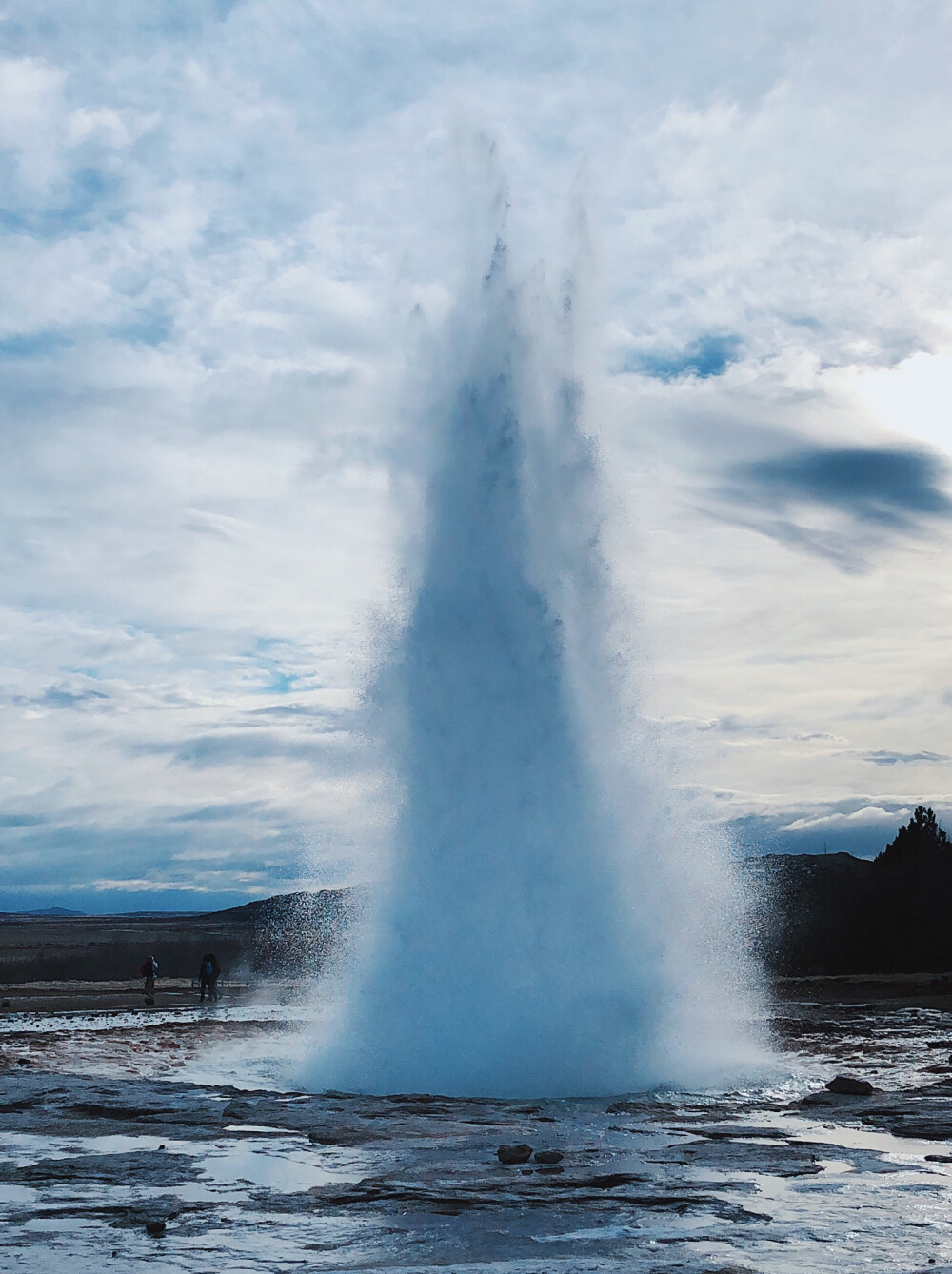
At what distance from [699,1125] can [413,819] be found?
648cm

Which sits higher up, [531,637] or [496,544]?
[496,544]

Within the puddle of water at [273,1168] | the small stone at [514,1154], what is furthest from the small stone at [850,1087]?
the puddle of water at [273,1168]

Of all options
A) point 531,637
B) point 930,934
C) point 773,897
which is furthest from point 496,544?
point 773,897

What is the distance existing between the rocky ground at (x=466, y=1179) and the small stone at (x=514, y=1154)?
0.26 feet

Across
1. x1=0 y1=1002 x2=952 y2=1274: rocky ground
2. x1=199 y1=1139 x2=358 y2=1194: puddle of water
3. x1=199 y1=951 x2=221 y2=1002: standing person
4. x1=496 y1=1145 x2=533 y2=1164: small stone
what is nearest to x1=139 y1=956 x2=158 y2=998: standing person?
x1=199 y1=951 x2=221 y2=1002: standing person

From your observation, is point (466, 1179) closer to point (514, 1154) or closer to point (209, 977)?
point (514, 1154)

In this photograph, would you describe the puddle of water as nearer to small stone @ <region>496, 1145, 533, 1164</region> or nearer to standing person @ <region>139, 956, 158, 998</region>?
small stone @ <region>496, 1145, 533, 1164</region>

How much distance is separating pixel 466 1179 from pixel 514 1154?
2.54 ft

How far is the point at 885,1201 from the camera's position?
959 cm

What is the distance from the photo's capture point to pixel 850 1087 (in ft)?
50.6

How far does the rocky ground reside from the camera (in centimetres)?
823

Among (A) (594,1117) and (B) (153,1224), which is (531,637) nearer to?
(A) (594,1117)

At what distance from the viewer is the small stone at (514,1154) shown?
36.5 ft

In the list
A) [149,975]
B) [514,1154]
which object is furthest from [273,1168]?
[149,975]
